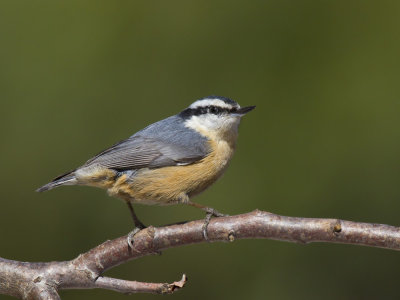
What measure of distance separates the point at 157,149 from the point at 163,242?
751 mm

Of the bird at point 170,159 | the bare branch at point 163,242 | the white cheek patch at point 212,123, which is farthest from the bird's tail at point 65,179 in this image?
the white cheek patch at point 212,123

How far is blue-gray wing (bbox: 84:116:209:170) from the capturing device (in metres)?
2.71

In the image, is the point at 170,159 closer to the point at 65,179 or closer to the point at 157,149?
the point at 157,149

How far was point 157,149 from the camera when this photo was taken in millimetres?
2803

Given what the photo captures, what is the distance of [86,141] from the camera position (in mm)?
3041

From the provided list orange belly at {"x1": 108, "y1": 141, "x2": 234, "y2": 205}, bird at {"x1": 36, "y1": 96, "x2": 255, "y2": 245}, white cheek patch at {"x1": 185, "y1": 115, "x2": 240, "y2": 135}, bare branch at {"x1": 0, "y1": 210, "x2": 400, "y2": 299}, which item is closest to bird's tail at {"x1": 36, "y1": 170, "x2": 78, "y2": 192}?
bird at {"x1": 36, "y1": 96, "x2": 255, "y2": 245}

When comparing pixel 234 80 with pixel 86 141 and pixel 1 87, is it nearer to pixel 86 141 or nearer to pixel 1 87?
pixel 86 141

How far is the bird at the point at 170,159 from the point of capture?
2.61m

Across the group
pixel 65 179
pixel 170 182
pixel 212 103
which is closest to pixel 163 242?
pixel 170 182

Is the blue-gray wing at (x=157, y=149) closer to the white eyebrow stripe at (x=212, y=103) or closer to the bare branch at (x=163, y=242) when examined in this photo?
the white eyebrow stripe at (x=212, y=103)

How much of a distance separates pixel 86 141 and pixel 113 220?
16.1 inches

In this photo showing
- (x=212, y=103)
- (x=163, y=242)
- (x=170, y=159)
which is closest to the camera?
(x=163, y=242)

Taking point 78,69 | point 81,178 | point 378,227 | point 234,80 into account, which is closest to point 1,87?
point 78,69

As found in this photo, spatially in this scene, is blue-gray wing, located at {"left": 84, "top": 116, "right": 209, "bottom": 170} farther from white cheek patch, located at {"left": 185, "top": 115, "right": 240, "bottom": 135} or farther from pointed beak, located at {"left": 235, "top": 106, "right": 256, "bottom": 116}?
pointed beak, located at {"left": 235, "top": 106, "right": 256, "bottom": 116}
